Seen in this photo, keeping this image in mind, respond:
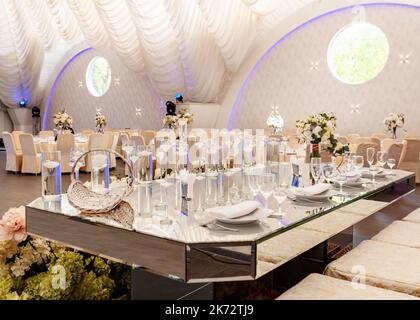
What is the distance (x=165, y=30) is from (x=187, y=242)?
11147mm

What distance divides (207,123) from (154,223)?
12551 mm

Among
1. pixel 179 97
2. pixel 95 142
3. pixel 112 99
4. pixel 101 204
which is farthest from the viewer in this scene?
pixel 112 99

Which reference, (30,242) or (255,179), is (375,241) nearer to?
(255,179)

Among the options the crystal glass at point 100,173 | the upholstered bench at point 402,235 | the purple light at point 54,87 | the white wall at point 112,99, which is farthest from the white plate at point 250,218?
the purple light at point 54,87

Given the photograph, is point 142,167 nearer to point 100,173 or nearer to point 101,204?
point 100,173

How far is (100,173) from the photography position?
8.31 feet

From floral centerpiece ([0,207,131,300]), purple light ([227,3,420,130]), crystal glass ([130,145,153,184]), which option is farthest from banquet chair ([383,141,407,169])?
floral centerpiece ([0,207,131,300])

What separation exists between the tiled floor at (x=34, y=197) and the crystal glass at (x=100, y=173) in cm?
292

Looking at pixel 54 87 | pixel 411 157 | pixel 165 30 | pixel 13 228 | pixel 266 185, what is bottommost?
pixel 411 157

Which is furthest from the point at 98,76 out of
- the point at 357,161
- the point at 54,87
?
the point at 357,161

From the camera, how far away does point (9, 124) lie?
20641 mm

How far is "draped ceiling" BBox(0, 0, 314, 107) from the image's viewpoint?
38.8 feet

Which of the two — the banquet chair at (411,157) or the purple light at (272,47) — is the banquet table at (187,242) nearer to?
the banquet chair at (411,157)

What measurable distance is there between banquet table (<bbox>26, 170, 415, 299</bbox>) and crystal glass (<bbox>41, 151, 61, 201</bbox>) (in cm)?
8
